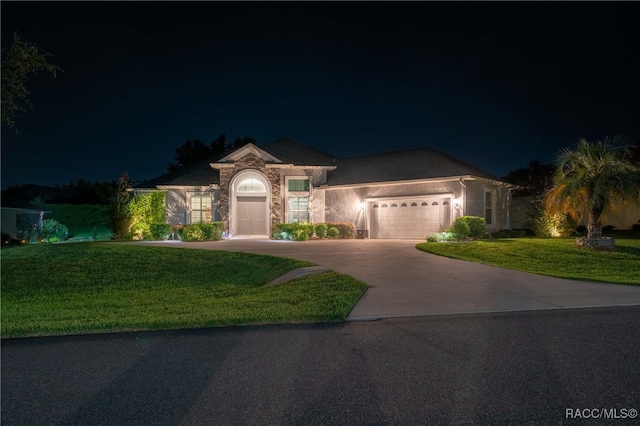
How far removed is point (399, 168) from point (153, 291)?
16.2 m

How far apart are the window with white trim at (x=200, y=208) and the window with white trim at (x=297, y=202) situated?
444 centimetres

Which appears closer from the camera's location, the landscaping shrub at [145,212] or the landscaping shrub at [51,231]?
the landscaping shrub at [145,212]

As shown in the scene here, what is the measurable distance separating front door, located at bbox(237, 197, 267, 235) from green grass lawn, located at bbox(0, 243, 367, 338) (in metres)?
7.78

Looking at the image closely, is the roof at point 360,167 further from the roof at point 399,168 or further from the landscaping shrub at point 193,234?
the landscaping shrub at point 193,234

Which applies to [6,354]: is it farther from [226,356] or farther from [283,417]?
[283,417]

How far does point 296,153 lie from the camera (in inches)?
965

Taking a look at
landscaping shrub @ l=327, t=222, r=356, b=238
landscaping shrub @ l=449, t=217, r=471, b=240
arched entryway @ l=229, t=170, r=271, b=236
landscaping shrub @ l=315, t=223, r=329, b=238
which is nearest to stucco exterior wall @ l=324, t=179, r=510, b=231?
landscaping shrub @ l=327, t=222, r=356, b=238

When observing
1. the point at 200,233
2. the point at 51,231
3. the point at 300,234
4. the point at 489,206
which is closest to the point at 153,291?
the point at 200,233

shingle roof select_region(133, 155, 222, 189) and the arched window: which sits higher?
shingle roof select_region(133, 155, 222, 189)

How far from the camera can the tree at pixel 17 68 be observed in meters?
8.59

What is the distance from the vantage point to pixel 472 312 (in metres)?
6.65

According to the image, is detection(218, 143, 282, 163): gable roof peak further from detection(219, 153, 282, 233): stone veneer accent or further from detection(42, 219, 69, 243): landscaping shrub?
detection(42, 219, 69, 243): landscaping shrub

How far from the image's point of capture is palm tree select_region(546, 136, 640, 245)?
46.4 feet

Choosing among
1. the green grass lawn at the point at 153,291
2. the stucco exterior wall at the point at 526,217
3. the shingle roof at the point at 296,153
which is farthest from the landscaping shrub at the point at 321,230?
the stucco exterior wall at the point at 526,217
